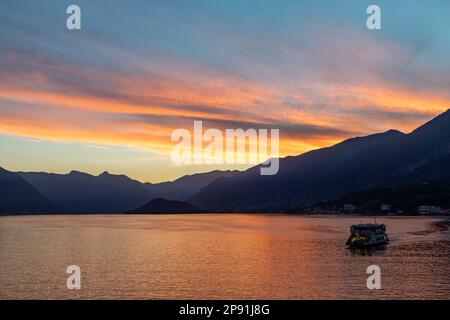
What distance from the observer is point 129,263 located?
116250 millimetres

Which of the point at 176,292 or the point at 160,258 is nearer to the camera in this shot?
the point at 176,292

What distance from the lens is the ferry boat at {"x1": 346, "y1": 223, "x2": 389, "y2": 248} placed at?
149m

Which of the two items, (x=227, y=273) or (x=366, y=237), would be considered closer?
(x=227, y=273)

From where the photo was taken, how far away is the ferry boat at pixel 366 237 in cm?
14875

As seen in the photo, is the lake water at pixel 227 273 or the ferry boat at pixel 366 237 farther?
the ferry boat at pixel 366 237

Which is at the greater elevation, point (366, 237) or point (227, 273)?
point (366, 237)

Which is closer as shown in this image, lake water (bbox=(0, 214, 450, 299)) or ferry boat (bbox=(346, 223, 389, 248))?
lake water (bbox=(0, 214, 450, 299))

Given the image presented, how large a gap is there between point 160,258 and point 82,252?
33581mm

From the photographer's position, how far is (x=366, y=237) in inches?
5930
